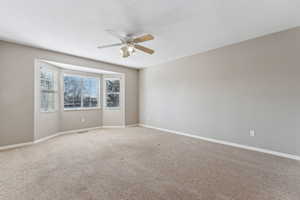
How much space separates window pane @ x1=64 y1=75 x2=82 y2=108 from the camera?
4.92m

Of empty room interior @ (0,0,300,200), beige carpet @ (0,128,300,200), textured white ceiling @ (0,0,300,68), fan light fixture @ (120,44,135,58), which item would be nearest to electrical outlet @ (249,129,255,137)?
empty room interior @ (0,0,300,200)

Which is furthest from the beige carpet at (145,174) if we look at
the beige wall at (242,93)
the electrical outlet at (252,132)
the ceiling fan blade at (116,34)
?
the ceiling fan blade at (116,34)

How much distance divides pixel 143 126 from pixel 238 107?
3708 mm

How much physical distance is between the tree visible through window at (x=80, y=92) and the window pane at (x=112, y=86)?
41 centimetres

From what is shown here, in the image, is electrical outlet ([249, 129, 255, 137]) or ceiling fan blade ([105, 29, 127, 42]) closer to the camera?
ceiling fan blade ([105, 29, 127, 42])

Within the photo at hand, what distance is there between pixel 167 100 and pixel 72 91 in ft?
11.8

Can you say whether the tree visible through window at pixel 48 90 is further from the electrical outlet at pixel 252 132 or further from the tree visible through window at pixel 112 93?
the electrical outlet at pixel 252 132

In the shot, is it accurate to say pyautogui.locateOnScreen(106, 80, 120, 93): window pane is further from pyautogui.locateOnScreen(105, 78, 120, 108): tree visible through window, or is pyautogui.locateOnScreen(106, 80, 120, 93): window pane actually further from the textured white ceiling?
the textured white ceiling

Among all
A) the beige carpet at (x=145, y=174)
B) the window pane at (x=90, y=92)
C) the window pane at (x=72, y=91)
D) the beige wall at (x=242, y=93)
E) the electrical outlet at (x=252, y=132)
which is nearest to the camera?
the beige carpet at (x=145, y=174)

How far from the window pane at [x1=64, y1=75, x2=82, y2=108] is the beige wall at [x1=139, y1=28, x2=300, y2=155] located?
133 inches

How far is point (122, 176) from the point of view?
2.10 meters

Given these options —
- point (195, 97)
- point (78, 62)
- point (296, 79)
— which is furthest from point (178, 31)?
point (78, 62)

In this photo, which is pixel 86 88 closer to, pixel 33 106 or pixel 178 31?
pixel 33 106

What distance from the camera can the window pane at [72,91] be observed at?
16.1ft
